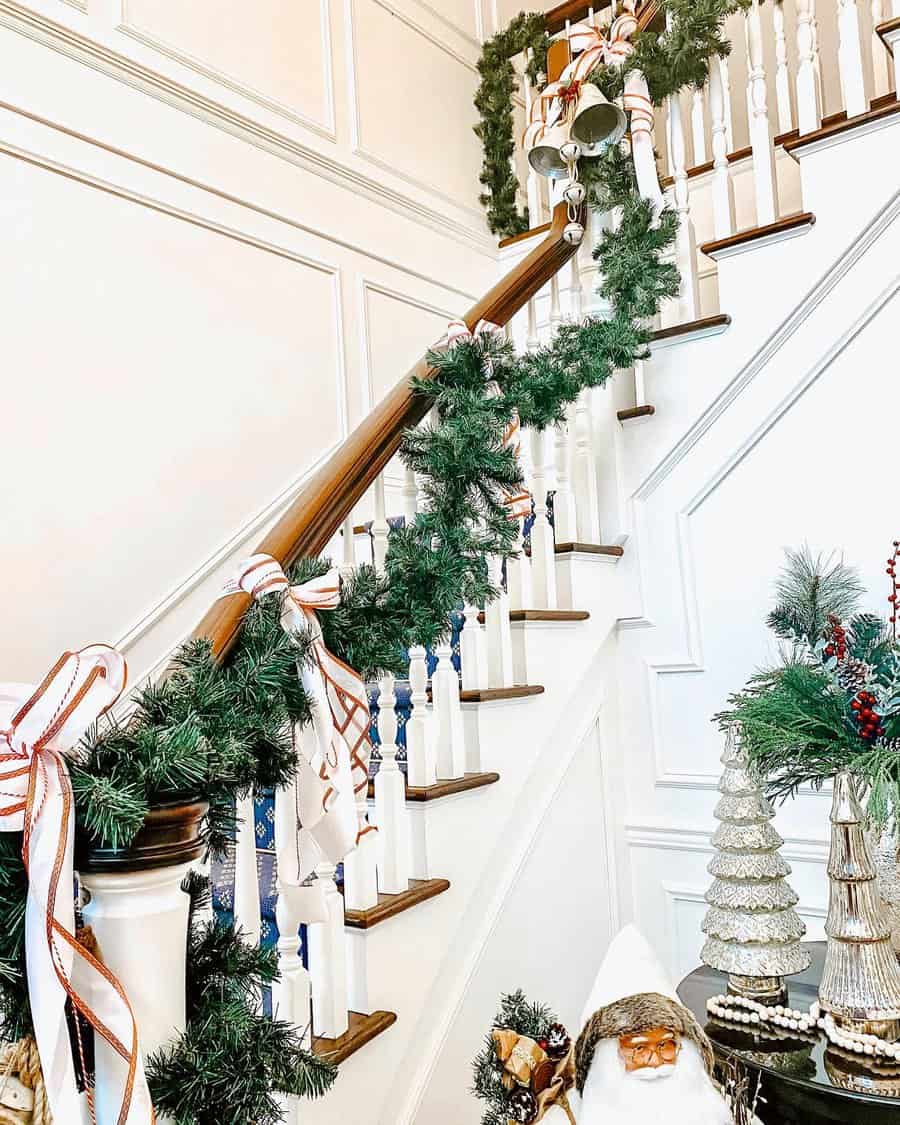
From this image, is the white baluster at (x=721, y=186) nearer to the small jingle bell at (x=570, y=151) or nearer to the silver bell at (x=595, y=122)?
the silver bell at (x=595, y=122)

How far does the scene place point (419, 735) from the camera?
1.70 metres

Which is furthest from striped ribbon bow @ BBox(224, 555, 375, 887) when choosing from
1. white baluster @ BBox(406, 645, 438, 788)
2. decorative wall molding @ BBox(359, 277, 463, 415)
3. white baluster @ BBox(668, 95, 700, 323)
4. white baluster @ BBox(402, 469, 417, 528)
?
decorative wall molding @ BBox(359, 277, 463, 415)

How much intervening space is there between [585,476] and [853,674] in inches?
40.4

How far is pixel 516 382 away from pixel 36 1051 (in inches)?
55.7

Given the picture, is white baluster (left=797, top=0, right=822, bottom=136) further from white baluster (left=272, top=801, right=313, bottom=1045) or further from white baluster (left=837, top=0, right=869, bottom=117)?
white baluster (left=272, top=801, right=313, bottom=1045)

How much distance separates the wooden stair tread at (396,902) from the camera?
1.47 metres

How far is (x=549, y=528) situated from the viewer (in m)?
2.16

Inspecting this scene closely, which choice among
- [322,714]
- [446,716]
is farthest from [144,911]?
[446,716]

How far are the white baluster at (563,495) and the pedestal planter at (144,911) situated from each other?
1530 millimetres

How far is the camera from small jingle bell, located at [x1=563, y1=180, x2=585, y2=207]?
2361 mm

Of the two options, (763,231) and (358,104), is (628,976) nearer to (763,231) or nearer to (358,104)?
(763,231)

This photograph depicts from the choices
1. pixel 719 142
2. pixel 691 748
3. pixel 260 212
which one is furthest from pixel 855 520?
pixel 260 212

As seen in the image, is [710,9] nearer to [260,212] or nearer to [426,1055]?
[260,212]

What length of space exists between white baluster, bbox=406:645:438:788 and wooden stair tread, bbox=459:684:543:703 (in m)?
0.14
